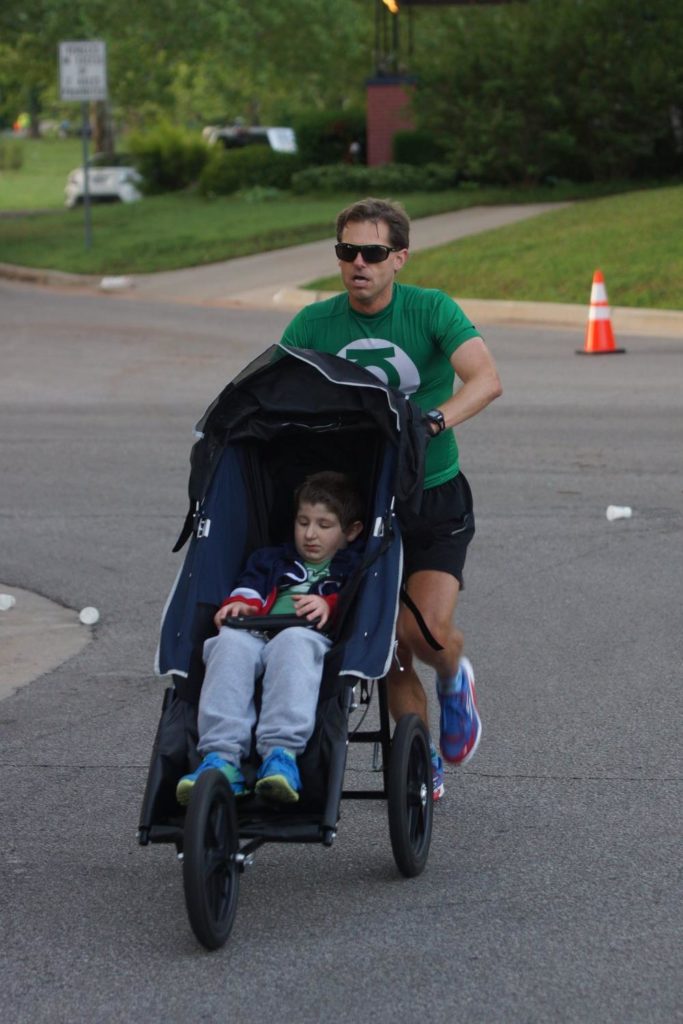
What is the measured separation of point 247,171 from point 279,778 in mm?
35683

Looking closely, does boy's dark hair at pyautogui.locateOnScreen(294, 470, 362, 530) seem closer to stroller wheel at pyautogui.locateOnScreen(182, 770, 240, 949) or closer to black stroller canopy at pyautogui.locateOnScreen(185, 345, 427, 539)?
black stroller canopy at pyautogui.locateOnScreen(185, 345, 427, 539)

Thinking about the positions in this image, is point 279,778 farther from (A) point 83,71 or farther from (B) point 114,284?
(A) point 83,71

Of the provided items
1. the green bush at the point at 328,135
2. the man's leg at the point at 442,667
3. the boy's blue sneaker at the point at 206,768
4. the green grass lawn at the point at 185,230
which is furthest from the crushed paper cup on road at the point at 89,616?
the green bush at the point at 328,135

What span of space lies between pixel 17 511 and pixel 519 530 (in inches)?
121

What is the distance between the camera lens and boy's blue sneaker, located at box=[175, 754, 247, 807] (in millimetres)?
4707

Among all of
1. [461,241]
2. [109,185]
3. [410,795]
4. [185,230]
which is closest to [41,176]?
[109,185]

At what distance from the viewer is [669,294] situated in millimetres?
20719

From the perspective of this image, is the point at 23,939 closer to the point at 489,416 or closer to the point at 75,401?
the point at 489,416

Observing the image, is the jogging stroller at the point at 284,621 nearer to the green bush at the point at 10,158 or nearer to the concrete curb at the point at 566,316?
the concrete curb at the point at 566,316

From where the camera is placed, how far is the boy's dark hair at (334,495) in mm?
5270

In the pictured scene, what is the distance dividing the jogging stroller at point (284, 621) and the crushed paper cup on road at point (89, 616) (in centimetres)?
294

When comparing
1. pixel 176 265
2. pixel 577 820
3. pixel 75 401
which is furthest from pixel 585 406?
pixel 176 265

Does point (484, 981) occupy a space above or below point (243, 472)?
below

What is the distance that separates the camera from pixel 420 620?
17.3 feet
